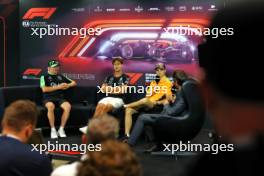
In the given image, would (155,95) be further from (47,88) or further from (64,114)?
(47,88)

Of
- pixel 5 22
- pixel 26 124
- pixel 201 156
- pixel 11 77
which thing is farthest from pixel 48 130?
pixel 201 156

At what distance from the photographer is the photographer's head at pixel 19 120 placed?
101 inches

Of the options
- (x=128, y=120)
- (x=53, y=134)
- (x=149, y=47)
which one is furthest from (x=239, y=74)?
(x=149, y=47)

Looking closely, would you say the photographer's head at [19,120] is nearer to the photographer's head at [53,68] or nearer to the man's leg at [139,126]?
the man's leg at [139,126]

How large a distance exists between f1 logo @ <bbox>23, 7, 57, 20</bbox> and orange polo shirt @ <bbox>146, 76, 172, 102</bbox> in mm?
2846

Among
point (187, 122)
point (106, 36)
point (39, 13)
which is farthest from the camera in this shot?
point (39, 13)

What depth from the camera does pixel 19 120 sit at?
2.60 metres

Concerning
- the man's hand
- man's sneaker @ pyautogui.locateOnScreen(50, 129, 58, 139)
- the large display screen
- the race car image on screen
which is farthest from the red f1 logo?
man's sneaker @ pyautogui.locateOnScreen(50, 129, 58, 139)

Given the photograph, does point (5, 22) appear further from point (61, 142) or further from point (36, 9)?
point (61, 142)

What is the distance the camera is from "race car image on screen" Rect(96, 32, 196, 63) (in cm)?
739

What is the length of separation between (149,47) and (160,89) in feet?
4.56

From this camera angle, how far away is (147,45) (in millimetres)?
7652

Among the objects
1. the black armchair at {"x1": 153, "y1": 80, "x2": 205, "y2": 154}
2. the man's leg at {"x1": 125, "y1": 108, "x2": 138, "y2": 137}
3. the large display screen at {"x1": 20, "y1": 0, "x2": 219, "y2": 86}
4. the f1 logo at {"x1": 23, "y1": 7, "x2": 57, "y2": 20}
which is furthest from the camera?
the f1 logo at {"x1": 23, "y1": 7, "x2": 57, "y2": 20}

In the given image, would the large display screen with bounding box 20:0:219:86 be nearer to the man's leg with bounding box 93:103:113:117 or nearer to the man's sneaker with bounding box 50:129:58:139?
the man's leg with bounding box 93:103:113:117
